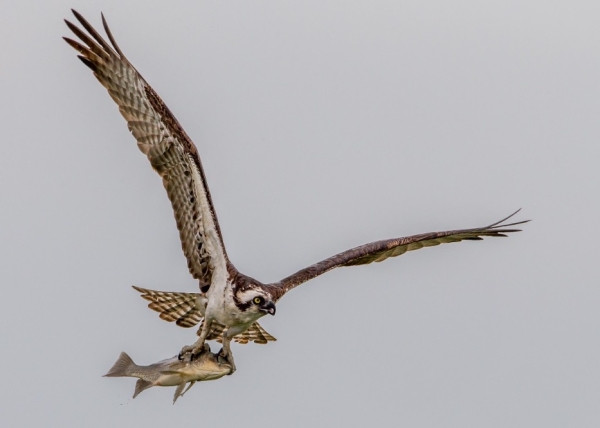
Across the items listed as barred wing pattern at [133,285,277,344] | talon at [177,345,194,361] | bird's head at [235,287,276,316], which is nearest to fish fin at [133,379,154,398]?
talon at [177,345,194,361]

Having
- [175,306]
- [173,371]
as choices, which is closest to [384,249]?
[175,306]

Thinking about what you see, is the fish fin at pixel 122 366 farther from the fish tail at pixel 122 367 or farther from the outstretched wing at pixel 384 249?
the outstretched wing at pixel 384 249


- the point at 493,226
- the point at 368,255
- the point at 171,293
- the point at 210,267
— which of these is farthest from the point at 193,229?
the point at 493,226

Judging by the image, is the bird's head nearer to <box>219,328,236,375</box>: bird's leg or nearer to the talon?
<box>219,328,236,375</box>: bird's leg

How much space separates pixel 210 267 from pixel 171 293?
1.19 metres

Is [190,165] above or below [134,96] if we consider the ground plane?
below

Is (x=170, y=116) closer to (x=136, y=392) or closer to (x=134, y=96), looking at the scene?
(x=134, y=96)

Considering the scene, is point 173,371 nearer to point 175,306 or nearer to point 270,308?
point 270,308

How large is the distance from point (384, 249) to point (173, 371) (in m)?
4.16

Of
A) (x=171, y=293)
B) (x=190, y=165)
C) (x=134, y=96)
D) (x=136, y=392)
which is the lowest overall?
(x=136, y=392)

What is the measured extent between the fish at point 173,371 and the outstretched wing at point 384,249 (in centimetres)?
152

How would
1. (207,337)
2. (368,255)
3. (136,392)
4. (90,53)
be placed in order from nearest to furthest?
1. (136,392)
2. (90,53)
3. (207,337)
4. (368,255)

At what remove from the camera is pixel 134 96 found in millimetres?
14414

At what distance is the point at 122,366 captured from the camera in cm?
1349
